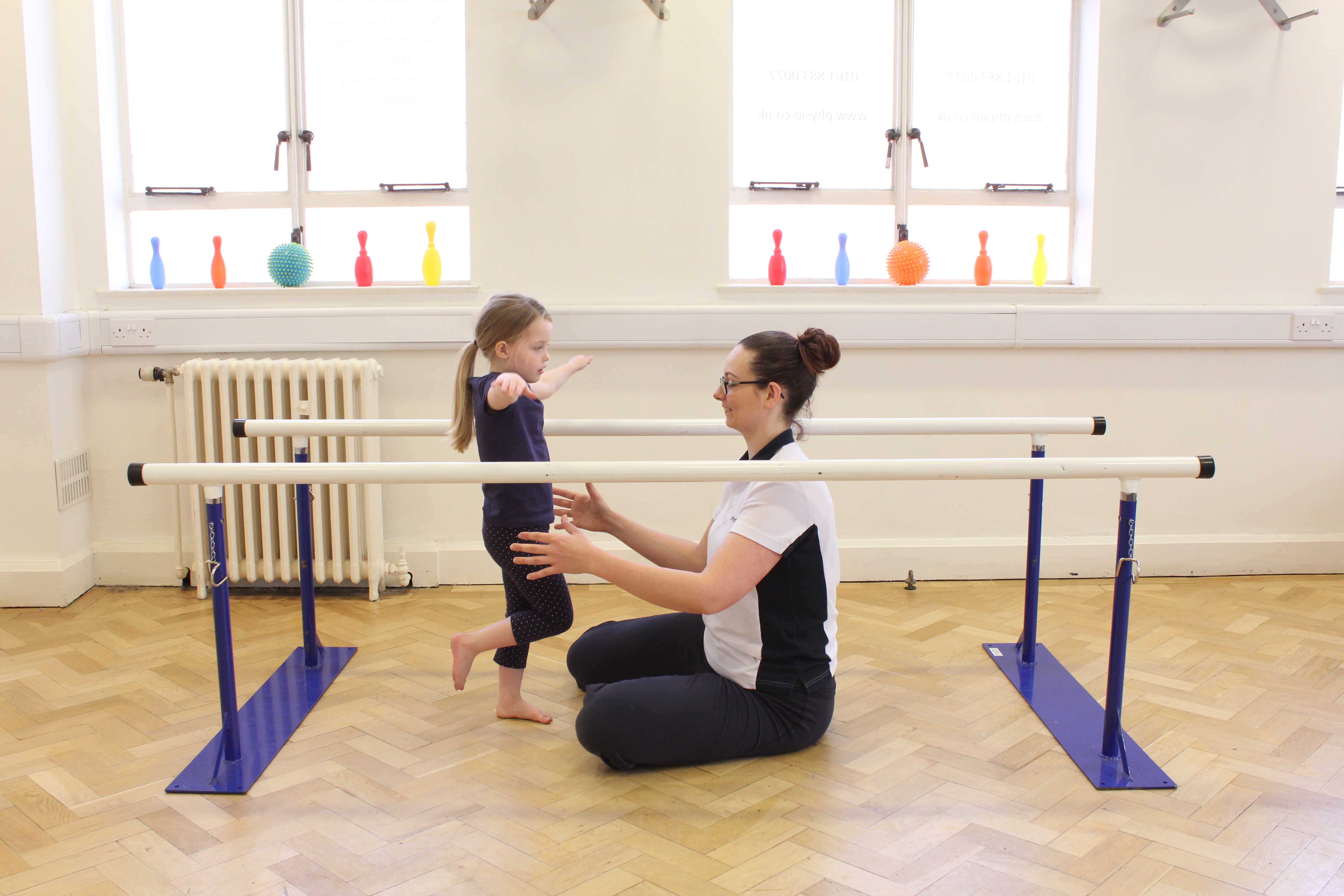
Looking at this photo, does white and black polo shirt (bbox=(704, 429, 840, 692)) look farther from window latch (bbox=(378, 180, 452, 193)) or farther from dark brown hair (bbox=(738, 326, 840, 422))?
window latch (bbox=(378, 180, 452, 193))

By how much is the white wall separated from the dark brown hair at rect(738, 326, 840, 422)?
4.64 feet

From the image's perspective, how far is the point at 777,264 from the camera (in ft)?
11.1

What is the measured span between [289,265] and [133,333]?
0.55m

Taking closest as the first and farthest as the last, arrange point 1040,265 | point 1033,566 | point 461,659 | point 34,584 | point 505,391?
1. point 505,391
2. point 461,659
3. point 1033,566
4. point 34,584
5. point 1040,265

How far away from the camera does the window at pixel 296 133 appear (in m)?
3.43

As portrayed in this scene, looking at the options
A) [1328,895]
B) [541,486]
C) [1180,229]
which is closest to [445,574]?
[541,486]

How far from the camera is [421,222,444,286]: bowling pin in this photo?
3.35m

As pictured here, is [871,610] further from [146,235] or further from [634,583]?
[146,235]

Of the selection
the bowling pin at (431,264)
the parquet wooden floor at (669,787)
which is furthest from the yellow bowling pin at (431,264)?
the parquet wooden floor at (669,787)

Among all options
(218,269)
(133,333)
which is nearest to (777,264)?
(218,269)

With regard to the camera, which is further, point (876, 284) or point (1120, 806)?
point (876, 284)

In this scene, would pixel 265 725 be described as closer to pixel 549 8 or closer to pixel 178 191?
pixel 178 191

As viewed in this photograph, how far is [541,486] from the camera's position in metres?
2.22

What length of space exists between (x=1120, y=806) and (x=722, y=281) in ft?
6.69
